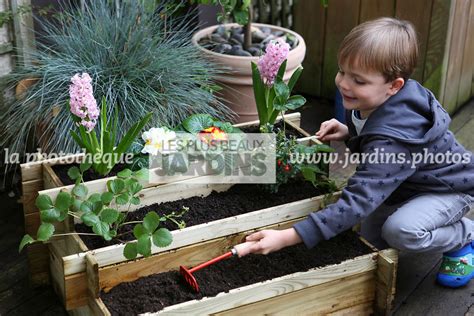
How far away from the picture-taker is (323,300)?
2.19 m

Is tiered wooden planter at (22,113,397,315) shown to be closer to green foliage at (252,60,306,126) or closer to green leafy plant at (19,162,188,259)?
green leafy plant at (19,162,188,259)

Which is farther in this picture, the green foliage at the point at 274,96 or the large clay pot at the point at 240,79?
the large clay pot at the point at 240,79

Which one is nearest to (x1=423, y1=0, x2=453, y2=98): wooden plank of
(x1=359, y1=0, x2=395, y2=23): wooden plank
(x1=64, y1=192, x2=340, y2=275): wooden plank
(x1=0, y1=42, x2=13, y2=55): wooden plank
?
(x1=359, y1=0, x2=395, y2=23): wooden plank

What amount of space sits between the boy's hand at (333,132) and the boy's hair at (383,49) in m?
0.43

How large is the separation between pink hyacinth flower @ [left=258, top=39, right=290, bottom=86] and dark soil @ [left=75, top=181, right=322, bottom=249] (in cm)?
40

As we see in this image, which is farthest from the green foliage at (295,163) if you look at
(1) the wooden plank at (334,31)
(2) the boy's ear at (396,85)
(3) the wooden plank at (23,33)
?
(1) the wooden plank at (334,31)

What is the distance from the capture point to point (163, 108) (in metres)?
2.79

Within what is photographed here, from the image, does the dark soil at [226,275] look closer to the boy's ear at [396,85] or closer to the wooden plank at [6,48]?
the boy's ear at [396,85]

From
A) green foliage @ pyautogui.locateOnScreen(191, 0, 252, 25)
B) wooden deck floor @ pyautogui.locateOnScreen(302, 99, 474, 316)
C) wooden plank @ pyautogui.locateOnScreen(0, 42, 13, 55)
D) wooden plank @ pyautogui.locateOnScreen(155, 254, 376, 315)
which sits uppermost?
green foliage @ pyautogui.locateOnScreen(191, 0, 252, 25)

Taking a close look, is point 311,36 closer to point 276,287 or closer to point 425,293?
point 425,293

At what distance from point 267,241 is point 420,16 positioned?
190cm

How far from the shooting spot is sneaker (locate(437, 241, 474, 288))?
98.6 inches

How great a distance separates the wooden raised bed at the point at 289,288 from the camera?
1.98 m

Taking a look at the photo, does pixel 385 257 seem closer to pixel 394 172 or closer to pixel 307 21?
pixel 394 172
